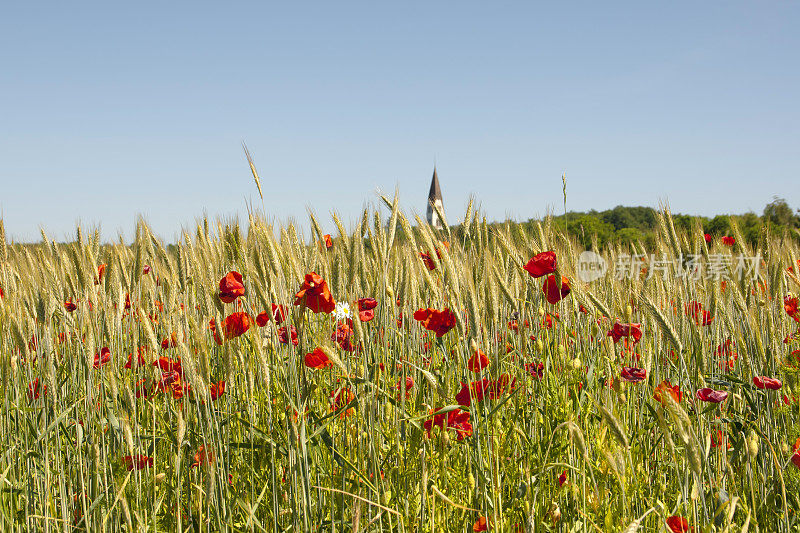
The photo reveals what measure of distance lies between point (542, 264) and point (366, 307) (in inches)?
20.8

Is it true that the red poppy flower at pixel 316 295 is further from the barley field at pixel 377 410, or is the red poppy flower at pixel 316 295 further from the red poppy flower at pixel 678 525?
the red poppy flower at pixel 678 525

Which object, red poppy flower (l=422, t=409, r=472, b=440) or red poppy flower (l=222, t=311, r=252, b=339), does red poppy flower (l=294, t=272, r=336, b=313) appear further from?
red poppy flower (l=422, t=409, r=472, b=440)

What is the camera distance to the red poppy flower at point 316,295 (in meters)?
1.28

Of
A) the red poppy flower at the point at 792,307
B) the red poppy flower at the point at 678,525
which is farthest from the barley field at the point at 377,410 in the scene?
the red poppy flower at the point at 792,307

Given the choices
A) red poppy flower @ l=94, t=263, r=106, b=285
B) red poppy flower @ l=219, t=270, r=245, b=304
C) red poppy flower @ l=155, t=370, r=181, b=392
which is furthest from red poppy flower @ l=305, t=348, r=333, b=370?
red poppy flower @ l=94, t=263, r=106, b=285

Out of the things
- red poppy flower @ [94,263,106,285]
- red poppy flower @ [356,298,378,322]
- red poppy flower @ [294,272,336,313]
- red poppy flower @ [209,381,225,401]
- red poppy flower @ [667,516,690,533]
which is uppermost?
red poppy flower @ [94,263,106,285]

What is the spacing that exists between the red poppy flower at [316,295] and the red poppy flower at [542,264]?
59 centimetres

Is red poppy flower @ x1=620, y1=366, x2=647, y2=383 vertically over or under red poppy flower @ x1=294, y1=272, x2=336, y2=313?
under

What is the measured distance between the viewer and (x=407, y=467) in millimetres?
1372

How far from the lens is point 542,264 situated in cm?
150

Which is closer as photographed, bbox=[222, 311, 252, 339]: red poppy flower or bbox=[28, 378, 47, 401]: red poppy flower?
bbox=[222, 311, 252, 339]: red poppy flower

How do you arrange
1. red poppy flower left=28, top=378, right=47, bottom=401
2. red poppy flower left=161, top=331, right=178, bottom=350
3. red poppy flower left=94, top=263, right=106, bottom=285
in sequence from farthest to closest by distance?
1. red poppy flower left=28, top=378, right=47, bottom=401
2. red poppy flower left=94, top=263, right=106, bottom=285
3. red poppy flower left=161, top=331, right=178, bottom=350

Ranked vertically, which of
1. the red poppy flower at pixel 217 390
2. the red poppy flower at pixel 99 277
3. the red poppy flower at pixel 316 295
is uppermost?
the red poppy flower at pixel 99 277

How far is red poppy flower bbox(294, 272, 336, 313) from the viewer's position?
128 centimetres
